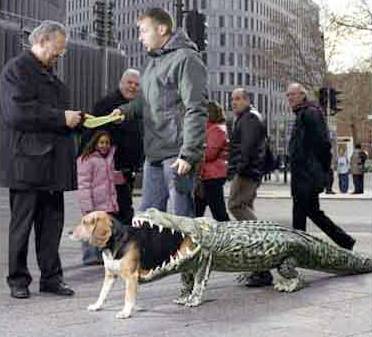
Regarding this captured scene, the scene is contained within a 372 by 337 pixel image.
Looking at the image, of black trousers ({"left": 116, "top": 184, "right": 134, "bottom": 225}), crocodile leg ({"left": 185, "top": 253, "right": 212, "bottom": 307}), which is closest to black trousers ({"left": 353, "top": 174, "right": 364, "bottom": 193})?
black trousers ({"left": 116, "top": 184, "right": 134, "bottom": 225})

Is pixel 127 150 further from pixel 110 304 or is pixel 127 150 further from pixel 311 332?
pixel 311 332

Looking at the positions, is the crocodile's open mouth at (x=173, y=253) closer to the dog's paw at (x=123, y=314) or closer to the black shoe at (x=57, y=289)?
the dog's paw at (x=123, y=314)

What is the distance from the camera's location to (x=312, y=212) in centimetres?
968

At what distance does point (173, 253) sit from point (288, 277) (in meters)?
1.35

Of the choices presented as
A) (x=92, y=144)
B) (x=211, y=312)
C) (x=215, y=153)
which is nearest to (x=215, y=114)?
(x=215, y=153)

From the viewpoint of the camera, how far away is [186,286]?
695cm

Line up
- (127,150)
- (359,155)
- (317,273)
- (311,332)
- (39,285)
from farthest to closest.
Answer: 1. (359,155)
2. (127,150)
3. (317,273)
4. (39,285)
5. (311,332)

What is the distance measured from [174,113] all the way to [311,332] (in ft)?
6.62

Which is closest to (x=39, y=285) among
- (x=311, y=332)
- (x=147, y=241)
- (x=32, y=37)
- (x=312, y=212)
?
(x=147, y=241)

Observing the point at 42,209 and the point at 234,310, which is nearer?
the point at 234,310

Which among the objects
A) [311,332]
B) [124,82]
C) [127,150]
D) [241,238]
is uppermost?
[124,82]

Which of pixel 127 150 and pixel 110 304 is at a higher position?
pixel 127 150

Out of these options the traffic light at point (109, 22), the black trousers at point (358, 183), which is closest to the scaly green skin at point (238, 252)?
the black trousers at point (358, 183)

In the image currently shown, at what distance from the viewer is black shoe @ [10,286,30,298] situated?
276 inches
